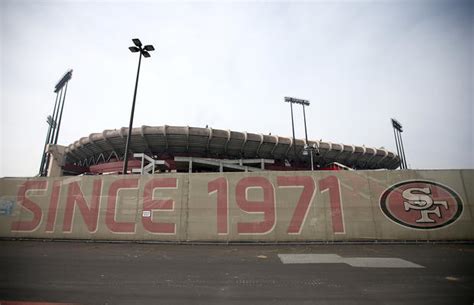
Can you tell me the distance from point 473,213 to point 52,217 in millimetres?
18762

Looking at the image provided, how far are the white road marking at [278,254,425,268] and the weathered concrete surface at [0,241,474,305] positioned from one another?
1.13 feet

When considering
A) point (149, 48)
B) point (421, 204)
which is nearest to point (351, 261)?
point (421, 204)

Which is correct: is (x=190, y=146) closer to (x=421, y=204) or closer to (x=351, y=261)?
(x=421, y=204)

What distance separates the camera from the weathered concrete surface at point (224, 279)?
434cm

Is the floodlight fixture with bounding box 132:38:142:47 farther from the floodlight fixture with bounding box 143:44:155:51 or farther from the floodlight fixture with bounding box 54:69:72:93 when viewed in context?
the floodlight fixture with bounding box 54:69:72:93

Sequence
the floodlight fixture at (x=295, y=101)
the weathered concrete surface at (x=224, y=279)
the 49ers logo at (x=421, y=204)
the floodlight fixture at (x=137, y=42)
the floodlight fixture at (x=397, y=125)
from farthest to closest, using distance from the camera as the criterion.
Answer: the floodlight fixture at (x=397, y=125), the floodlight fixture at (x=295, y=101), the floodlight fixture at (x=137, y=42), the 49ers logo at (x=421, y=204), the weathered concrete surface at (x=224, y=279)

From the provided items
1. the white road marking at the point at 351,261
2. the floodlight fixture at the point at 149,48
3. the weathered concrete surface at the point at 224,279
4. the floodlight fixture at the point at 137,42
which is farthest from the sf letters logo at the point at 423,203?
the floodlight fixture at the point at 137,42

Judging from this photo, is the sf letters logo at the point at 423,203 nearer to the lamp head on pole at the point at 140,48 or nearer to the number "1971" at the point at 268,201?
the number "1971" at the point at 268,201

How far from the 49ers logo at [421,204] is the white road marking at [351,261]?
4040 millimetres

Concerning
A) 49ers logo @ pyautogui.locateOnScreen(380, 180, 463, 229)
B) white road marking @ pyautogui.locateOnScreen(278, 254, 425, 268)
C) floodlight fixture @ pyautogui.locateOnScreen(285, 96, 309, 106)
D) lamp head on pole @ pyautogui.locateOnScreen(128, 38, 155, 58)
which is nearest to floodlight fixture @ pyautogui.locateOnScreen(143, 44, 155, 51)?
lamp head on pole @ pyautogui.locateOnScreen(128, 38, 155, 58)

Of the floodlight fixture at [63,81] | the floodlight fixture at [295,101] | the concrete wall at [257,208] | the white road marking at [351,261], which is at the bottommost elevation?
the white road marking at [351,261]

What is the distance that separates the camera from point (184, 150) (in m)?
40.4

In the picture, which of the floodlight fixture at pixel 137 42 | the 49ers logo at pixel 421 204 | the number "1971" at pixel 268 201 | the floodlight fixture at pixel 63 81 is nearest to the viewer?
the 49ers logo at pixel 421 204

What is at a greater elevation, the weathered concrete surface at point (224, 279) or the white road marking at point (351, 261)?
the white road marking at point (351, 261)
